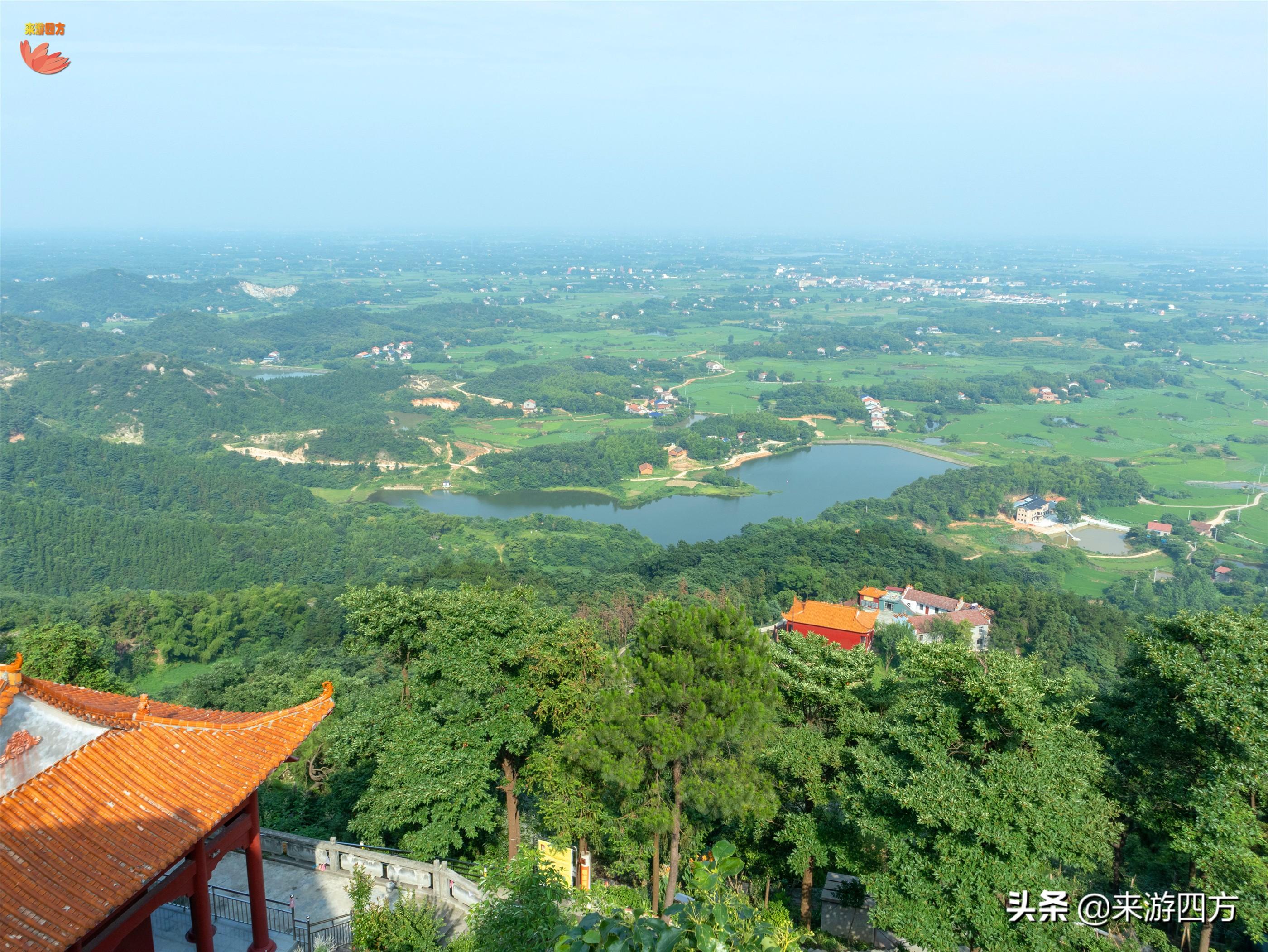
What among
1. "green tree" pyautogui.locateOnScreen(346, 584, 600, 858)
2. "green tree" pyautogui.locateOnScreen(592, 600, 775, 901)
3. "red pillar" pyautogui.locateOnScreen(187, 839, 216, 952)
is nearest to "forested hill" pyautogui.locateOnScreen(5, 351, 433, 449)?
"green tree" pyautogui.locateOnScreen(346, 584, 600, 858)

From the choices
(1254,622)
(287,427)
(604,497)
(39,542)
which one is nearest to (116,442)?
(287,427)

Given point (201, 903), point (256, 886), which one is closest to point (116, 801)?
point (201, 903)

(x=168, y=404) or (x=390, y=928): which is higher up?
(x=390, y=928)

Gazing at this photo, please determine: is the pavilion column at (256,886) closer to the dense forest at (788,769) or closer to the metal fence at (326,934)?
the metal fence at (326,934)

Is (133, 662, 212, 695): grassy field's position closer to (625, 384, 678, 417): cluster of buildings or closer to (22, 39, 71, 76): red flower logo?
(22, 39, 71, 76): red flower logo

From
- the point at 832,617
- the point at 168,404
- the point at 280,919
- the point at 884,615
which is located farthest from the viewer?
the point at 168,404

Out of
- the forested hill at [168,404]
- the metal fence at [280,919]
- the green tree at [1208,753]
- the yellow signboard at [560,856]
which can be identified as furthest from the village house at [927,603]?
the forested hill at [168,404]

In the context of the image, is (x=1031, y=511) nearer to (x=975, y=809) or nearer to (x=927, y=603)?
(x=927, y=603)

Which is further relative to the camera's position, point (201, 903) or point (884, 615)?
point (884, 615)
